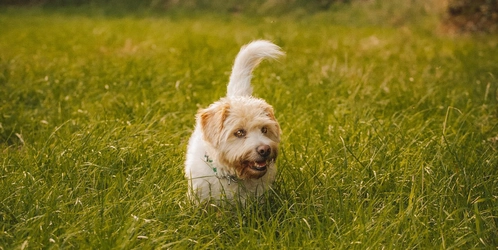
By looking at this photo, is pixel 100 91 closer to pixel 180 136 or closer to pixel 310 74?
pixel 180 136

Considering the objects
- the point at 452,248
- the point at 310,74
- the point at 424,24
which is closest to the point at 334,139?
the point at 452,248

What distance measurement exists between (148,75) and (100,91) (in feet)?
1.93

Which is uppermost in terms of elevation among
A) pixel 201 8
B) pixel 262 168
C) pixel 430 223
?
pixel 262 168

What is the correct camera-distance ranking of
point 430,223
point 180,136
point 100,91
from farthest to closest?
point 100,91 → point 180,136 → point 430,223

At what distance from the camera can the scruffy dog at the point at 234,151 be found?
117 inches

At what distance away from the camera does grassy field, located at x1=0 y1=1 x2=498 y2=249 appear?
2754 millimetres

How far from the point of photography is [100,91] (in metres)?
5.72

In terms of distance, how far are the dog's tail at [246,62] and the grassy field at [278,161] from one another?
56 centimetres

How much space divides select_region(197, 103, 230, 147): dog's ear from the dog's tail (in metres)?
0.51

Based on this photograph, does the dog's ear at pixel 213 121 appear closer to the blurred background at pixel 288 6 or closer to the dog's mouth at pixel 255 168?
the dog's mouth at pixel 255 168

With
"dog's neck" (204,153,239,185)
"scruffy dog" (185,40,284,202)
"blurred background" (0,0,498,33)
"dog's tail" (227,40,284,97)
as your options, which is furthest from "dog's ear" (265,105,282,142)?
"blurred background" (0,0,498,33)

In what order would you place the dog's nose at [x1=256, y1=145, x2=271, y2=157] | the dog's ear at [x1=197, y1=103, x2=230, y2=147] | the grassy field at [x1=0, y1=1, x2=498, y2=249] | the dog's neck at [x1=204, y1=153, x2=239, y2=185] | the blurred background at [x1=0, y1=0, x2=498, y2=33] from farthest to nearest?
the blurred background at [x1=0, y1=0, x2=498, y2=33], the dog's neck at [x1=204, y1=153, x2=239, y2=185], the dog's ear at [x1=197, y1=103, x2=230, y2=147], the dog's nose at [x1=256, y1=145, x2=271, y2=157], the grassy field at [x1=0, y1=1, x2=498, y2=249]

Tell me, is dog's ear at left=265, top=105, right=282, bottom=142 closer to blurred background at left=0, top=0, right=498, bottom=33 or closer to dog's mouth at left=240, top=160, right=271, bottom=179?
dog's mouth at left=240, top=160, right=271, bottom=179

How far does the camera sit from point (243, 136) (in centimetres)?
304
